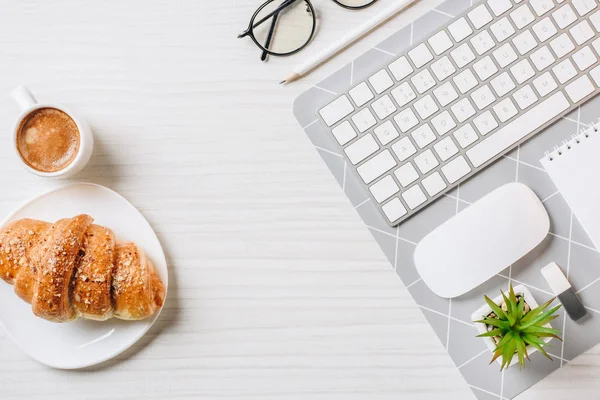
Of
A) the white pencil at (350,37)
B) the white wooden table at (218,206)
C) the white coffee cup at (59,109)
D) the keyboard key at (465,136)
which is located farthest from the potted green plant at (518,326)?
the white coffee cup at (59,109)

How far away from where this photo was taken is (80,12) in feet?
2.94

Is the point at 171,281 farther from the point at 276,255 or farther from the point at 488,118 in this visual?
the point at 488,118

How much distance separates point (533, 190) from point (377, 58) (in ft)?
1.00

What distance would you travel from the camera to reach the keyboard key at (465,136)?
855mm

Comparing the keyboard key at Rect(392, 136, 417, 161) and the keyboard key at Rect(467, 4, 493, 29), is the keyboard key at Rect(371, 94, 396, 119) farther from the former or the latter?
the keyboard key at Rect(467, 4, 493, 29)

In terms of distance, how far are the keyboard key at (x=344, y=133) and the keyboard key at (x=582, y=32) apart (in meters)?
0.35

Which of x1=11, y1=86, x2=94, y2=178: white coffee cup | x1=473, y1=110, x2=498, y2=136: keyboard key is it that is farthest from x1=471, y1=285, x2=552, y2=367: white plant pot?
x1=11, y1=86, x2=94, y2=178: white coffee cup

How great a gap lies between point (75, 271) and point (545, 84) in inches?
28.2

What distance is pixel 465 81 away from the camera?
86cm

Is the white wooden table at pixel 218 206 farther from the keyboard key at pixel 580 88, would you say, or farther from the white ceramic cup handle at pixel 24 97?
the keyboard key at pixel 580 88

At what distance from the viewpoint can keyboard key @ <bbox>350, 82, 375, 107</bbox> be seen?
86 cm

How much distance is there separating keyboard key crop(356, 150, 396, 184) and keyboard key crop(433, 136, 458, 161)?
0.22 ft

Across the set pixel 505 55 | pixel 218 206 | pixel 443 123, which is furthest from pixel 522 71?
pixel 218 206

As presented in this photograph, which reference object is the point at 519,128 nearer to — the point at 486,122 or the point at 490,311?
the point at 486,122
